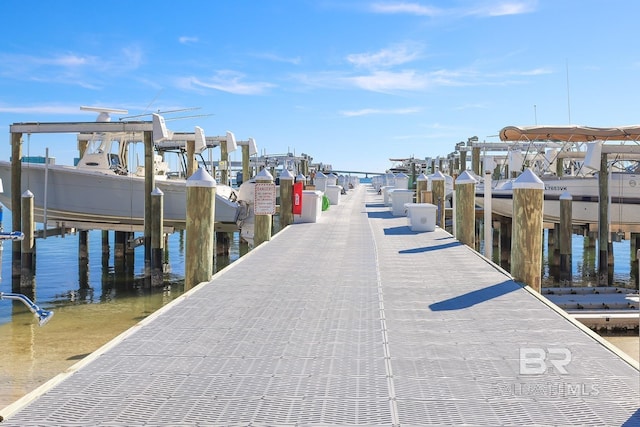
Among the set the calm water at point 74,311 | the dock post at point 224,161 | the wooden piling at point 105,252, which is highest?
the dock post at point 224,161

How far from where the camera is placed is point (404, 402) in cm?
452

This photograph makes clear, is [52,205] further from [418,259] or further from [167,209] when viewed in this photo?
[418,259]

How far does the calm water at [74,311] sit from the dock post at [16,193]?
1.20 meters

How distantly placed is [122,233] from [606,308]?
20308 millimetres

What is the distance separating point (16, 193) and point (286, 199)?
9291 mm

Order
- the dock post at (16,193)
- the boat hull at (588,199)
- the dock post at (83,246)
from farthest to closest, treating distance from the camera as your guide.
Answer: the dock post at (83,246), the boat hull at (588,199), the dock post at (16,193)

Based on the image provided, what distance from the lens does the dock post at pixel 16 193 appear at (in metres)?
20.8

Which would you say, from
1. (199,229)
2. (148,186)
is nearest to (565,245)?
(148,186)

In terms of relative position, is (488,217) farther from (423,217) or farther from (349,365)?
(349,365)

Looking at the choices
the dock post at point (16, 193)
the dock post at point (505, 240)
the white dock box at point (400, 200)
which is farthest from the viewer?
the dock post at point (505, 240)

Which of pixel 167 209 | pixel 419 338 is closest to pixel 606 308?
pixel 419 338

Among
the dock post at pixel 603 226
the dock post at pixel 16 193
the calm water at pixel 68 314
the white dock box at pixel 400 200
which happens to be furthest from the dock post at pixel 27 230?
the dock post at pixel 603 226

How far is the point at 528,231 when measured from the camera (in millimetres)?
9680

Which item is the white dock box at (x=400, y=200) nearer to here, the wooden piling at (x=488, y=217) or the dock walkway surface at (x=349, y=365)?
the wooden piling at (x=488, y=217)
